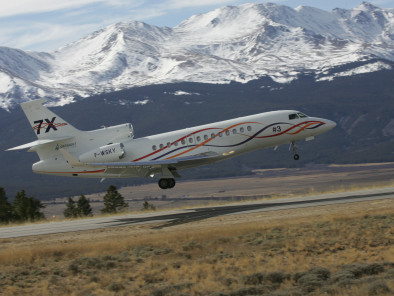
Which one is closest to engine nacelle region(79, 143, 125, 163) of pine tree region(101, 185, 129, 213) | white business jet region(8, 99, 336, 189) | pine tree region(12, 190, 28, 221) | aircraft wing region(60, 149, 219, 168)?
white business jet region(8, 99, 336, 189)

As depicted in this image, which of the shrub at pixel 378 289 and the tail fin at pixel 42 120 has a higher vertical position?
the tail fin at pixel 42 120

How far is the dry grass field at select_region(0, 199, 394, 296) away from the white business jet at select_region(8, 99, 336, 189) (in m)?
10.7

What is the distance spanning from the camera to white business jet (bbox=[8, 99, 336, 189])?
4328 cm

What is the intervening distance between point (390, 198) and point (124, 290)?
2086cm

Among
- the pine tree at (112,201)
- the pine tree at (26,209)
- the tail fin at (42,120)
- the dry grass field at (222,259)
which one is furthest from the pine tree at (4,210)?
the dry grass field at (222,259)

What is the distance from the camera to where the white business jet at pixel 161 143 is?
43281mm

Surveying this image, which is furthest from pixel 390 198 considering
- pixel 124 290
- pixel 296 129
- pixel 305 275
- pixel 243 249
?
pixel 124 290

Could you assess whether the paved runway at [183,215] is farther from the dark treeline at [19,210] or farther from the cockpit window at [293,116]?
the dark treeline at [19,210]

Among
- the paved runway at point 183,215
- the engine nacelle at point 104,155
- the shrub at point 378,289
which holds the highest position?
the engine nacelle at point 104,155

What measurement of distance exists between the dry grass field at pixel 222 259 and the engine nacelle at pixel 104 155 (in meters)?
11.5

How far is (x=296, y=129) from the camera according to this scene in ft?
144

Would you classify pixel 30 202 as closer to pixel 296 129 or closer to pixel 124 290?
pixel 296 129

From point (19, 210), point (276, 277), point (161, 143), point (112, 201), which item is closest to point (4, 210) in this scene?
point (19, 210)

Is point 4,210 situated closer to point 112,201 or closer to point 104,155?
point 112,201
